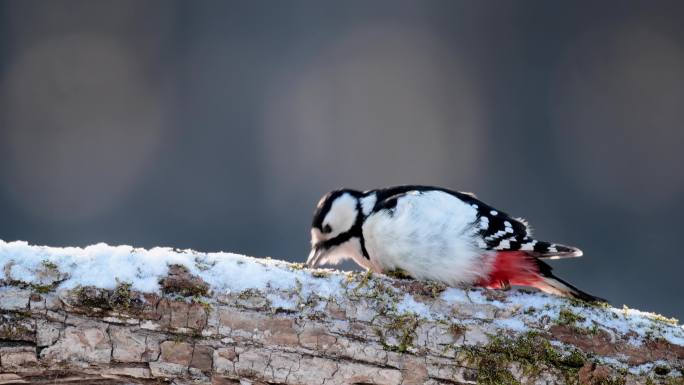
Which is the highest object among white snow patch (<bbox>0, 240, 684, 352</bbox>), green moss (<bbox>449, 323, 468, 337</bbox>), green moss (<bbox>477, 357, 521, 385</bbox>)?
white snow patch (<bbox>0, 240, 684, 352</bbox>)

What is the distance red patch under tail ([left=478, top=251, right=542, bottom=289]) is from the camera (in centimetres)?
208

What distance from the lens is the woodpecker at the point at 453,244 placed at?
6.53 ft

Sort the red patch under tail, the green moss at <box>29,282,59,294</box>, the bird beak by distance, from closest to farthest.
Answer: the green moss at <box>29,282,59,294</box> < the red patch under tail < the bird beak

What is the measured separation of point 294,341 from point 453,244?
2.08ft

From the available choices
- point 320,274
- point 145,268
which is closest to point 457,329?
point 320,274

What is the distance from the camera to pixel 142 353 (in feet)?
5.02

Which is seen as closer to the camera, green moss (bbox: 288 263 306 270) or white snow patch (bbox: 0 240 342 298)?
white snow patch (bbox: 0 240 342 298)

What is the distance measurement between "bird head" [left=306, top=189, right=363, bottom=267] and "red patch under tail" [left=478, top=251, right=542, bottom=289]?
420mm

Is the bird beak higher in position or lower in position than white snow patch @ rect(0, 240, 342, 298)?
higher

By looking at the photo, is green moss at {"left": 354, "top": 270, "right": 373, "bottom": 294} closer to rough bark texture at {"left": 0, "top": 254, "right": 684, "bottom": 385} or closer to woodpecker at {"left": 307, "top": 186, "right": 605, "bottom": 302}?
rough bark texture at {"left": 0, "top": 254, "right": 684, "bottom": 385}

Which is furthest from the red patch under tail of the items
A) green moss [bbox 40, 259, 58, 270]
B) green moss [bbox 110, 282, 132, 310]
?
green moss [bbox 40, 259, 58, 270]

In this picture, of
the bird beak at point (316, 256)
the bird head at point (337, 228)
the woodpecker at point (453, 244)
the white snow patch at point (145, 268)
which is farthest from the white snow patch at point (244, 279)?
the bird beak at point (316, 256)

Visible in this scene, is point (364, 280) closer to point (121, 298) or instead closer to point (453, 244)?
point (453, 244)

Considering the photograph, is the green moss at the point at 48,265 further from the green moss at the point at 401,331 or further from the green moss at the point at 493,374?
the green moss at the point at 493,374
